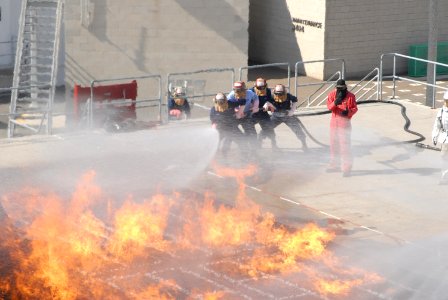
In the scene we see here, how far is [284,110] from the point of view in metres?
24.6

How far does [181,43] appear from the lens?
33906mm

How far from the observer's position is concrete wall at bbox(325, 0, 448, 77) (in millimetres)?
40656

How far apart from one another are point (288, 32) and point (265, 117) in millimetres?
18144

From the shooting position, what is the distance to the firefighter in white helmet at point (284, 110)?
960 inches

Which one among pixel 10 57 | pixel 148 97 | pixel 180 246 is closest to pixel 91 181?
pixel 180 246

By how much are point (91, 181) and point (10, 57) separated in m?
23.2

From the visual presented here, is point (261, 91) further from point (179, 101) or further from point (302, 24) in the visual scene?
point (302, 24)

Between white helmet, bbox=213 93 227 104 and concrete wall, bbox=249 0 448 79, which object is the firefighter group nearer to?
white helmet, bbox=213 93 227 104

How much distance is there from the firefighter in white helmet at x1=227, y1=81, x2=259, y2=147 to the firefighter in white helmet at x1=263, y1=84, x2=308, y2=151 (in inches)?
10.2

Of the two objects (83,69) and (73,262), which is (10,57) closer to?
(83,69)

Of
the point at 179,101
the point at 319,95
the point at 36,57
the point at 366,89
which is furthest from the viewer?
the point at 366,89

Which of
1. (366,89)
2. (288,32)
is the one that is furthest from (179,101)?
(288,32)

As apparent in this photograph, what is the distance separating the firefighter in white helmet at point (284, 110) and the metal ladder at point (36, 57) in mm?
9010

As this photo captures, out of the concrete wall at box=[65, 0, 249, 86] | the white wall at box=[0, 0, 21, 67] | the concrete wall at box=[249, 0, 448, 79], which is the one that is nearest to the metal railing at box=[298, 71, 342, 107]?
the concrete wall at box=[65, 0, 249, 86]
